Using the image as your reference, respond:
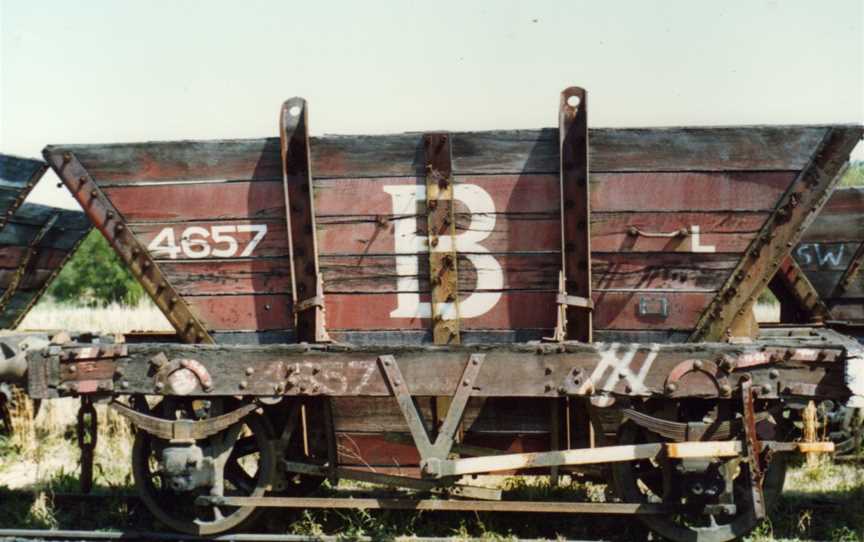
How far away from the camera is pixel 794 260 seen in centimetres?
688

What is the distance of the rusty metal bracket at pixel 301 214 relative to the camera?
469 cm

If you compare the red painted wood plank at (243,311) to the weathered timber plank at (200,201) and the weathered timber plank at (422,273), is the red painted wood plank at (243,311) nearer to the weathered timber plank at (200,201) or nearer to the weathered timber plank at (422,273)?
the weathered timber plank at (422,273)

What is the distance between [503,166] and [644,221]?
91 cm

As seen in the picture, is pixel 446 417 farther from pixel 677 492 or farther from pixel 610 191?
pixel 610 191

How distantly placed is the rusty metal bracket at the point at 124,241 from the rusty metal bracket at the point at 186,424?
0.54 metres

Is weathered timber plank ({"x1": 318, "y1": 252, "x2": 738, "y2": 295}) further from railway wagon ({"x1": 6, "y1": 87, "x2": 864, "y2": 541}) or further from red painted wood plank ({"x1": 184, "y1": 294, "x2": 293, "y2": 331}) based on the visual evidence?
red painted wood plank ({"x1": 184, "y1": 294, "x2": 293, "y2": 331})

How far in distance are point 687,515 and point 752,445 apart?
67 centimetres

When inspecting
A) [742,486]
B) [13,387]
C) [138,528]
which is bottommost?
[138,528]

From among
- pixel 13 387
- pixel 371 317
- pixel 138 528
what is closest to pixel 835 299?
pixel 371 317

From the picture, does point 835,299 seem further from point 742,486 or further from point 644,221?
point 644,221

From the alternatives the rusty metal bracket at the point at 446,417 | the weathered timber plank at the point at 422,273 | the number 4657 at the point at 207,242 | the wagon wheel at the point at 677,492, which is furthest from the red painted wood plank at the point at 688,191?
the number 4657 at the point at 207,242

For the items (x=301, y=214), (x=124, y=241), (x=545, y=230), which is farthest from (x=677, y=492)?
(x=124, y=241)

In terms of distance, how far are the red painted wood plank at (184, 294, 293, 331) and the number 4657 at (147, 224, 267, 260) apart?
0.29 meters

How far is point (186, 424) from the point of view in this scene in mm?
4797
